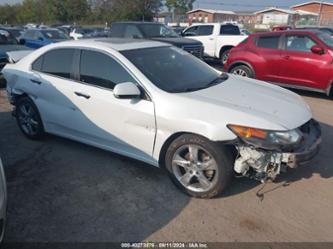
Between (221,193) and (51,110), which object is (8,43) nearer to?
(51,110)

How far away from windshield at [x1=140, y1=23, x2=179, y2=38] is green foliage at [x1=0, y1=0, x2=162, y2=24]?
37.1m

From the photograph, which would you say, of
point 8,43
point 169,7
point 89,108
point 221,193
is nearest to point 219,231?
point 221,193

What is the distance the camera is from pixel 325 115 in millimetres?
6168

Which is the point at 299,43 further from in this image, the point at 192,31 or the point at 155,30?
the point at 192,31

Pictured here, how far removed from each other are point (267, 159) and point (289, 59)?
523 cm

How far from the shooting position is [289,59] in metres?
7.52

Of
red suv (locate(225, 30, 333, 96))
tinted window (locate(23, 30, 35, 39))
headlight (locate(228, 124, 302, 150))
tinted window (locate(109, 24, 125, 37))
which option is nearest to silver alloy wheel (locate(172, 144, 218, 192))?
headlight (locate(228, 124, 302, 150))

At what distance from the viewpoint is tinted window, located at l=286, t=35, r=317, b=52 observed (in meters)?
7.36

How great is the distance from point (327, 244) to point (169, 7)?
2052 inches

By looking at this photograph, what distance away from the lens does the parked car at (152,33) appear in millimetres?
10954

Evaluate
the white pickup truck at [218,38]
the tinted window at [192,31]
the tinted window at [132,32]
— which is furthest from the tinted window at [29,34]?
the white pickup truck at [218,38]

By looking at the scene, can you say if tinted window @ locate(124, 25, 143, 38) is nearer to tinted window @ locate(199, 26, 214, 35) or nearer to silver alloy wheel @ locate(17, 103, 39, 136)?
tinted window @ locate(199, 26, 214, 35)

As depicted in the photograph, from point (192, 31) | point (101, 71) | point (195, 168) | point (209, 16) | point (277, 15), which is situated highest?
point (101, 71)

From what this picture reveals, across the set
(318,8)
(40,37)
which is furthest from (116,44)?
(318,8)
